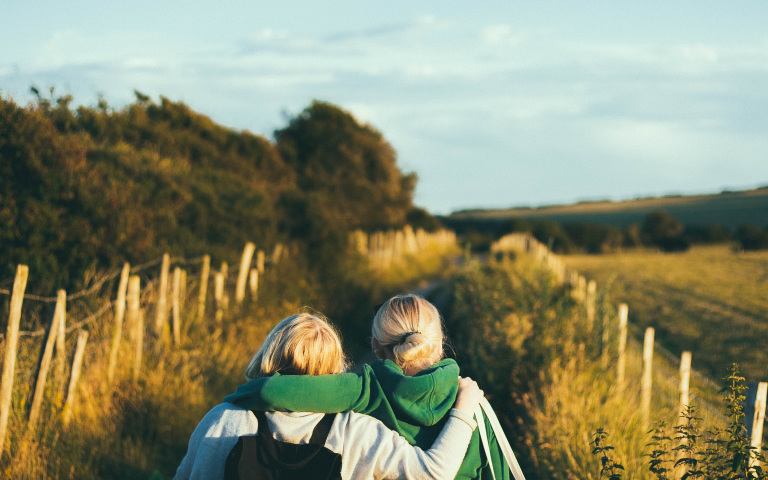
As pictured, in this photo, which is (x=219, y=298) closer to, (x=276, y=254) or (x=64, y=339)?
(x=64, y=339)

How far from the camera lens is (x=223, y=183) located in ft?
50.2

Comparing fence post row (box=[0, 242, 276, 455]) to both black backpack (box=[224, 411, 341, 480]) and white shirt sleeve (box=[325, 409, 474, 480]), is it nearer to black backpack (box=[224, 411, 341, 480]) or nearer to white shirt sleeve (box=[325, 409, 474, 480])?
black backpack (box=[224, 411, 341, 480])

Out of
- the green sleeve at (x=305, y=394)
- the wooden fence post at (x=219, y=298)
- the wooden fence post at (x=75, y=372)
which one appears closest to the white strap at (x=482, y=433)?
the green sleeve at (x=305, y=394)

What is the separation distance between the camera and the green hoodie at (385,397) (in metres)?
2.61

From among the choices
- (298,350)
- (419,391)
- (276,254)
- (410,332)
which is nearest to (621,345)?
(410,332)

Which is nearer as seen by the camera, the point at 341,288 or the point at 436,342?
the point at 436,342

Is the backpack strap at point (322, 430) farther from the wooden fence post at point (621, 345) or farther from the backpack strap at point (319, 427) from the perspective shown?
the wooden fence post at point (621, 345)

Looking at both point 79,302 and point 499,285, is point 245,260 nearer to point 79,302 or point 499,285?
point 79,302

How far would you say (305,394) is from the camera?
2.61m

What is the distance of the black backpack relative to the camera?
2.62 meters

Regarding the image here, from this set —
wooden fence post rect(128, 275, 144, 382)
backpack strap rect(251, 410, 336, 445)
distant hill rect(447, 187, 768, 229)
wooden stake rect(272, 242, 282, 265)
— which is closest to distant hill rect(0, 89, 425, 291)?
wooden stake rect(272, 242, 282, 265)

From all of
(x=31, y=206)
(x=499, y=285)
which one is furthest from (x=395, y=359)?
(x=499, y=285)

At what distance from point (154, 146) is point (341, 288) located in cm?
549

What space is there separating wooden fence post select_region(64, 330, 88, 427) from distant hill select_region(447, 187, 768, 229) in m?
57.6
